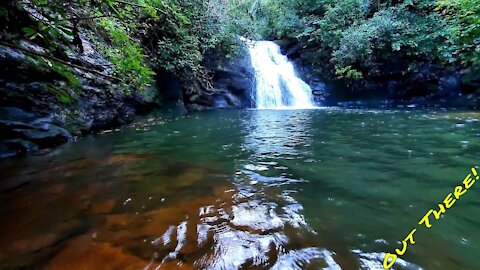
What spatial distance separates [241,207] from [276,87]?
12452 millimetres

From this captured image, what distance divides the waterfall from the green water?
368 inches

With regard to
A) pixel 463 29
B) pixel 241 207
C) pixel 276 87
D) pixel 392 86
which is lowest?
pixel 241 207

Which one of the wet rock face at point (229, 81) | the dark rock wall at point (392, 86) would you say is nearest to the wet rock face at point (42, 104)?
the wet rock face at point (229, 81)

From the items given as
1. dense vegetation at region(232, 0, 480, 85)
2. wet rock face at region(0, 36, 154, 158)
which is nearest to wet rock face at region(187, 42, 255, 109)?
dense vegetation at region(232, 0, 480, 85)

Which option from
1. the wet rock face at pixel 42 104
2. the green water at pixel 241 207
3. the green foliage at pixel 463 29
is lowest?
the green water at pixel 241 207

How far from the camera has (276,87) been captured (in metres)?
14.7

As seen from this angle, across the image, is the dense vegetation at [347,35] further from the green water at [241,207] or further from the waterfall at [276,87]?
the green water at [241,207]

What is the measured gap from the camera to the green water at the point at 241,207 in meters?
1.98

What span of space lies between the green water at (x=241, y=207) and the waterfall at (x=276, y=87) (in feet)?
30.7

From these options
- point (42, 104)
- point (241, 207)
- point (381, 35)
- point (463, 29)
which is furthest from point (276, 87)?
point (241, 207)

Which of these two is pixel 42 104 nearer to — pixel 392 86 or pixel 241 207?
pixel 241 207

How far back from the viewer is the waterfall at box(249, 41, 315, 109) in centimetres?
1445

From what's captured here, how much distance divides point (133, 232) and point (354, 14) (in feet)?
51.8

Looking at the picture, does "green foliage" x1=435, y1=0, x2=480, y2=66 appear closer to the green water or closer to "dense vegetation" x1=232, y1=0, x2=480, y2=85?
"dense vegetation" x1=232, y1=0, x2=480, y2=85
